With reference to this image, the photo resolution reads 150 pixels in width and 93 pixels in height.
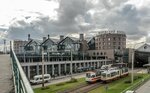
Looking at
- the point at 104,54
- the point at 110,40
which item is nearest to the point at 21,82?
the point at 104,54

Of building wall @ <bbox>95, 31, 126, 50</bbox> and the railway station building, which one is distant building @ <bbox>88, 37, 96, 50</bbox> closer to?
the railway station building

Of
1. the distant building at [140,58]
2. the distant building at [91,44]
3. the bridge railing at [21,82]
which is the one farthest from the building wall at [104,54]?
the bridge railing at [21,82]

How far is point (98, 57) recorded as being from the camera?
9638 centimetres

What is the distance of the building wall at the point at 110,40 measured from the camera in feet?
349

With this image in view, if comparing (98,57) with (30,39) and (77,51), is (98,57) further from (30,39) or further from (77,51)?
(30,39)

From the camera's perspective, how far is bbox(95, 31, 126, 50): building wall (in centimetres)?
10634

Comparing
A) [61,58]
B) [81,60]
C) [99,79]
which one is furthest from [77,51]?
[99,79]

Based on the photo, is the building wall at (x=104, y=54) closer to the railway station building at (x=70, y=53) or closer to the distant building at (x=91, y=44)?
the railway station building at (x=70, y=53)

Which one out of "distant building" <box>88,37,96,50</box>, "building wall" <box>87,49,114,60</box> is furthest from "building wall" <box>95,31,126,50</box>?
"building wall" <box>87,49,114,60</box>

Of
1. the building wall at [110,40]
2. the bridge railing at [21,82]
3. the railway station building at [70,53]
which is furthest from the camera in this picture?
the building wall at [110,40]

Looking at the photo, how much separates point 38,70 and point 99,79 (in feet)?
55.1

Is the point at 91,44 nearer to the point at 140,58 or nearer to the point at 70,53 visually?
the point at 140,58

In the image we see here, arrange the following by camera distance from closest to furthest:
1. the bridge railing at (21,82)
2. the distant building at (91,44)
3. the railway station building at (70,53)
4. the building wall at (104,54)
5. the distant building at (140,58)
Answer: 1. the bridge railing at (21,82)
2. the railway station building at (70,53)
3. the building wall at (104,54)
4. the distant building at (140,58)
5. the distant building at (91,44)

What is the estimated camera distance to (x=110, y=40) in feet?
349
